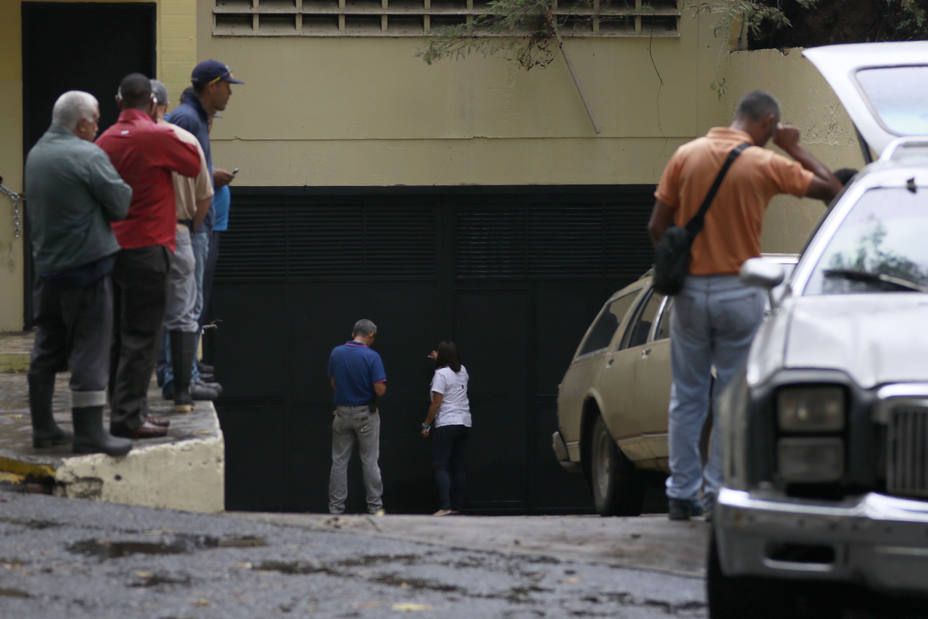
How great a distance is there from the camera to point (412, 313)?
15.0 metres

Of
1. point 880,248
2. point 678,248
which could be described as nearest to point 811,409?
point 880,248

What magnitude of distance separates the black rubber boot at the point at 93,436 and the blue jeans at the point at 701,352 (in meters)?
2.78

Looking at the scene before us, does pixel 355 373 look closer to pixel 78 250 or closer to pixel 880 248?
pixel 78 250

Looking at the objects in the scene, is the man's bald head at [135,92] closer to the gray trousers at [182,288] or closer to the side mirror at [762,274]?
the gray trousers at [182,288]

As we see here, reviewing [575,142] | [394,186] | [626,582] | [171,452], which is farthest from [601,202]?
[626,582]

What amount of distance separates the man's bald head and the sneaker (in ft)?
11.9

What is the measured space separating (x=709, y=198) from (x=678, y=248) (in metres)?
0.28

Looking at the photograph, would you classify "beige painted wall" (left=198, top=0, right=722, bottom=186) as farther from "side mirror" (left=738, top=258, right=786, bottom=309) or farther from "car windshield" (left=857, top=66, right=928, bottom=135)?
"side mirror" (left=738, top=258, right=786, bottom=309)

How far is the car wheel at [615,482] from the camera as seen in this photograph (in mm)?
9148

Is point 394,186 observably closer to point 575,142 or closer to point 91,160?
point 575,142

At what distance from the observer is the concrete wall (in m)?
14.6

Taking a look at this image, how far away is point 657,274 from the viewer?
654 cm

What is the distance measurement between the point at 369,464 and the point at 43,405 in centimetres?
683

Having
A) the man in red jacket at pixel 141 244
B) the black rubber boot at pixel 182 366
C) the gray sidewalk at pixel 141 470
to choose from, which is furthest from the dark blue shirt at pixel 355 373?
the man in red jacket at pixel 141 244
